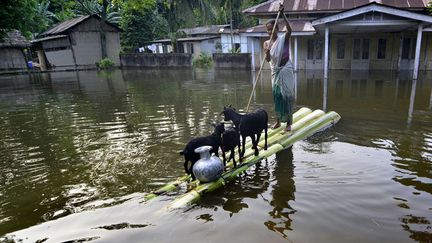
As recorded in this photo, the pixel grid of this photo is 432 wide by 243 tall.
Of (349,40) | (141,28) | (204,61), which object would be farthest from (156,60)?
(349,40)

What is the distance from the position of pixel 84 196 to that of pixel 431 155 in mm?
6237

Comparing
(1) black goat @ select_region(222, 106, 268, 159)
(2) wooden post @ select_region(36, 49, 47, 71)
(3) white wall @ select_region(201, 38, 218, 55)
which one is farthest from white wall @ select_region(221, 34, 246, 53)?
(1) black goat @ select_region(222, 106, 268, 159)

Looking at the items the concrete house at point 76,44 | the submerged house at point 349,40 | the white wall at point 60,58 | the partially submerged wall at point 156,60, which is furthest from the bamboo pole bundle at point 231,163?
the white wall at point 60,58

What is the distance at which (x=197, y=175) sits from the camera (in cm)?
465

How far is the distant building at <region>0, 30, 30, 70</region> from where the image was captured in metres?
28.6

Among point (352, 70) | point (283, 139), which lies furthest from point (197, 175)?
point (352, 70)

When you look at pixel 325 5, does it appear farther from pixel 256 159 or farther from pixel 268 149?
pixel 256 159

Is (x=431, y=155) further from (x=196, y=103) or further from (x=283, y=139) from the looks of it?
(x=196, y=103)

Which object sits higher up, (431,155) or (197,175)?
(197,175)

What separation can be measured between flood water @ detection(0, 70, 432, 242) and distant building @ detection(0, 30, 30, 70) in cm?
2220

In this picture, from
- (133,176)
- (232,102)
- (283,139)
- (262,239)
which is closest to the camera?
(262,239)

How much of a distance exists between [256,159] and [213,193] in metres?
1.14

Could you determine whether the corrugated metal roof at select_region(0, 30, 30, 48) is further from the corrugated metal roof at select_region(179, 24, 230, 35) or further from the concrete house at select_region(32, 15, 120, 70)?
the corrugated metal roof at select_region(179, 24, 230, 35)

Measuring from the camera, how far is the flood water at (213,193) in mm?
3891
